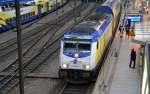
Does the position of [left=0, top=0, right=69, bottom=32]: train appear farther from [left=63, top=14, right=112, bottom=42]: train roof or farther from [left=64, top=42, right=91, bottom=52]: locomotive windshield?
[left=64, top=42, right=91, bottom=52]: locomotive windshield

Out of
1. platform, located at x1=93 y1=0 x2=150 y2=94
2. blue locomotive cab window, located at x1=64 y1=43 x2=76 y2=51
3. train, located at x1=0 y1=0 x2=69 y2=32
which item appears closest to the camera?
platform, located at x1=93 y1=0 x2=150 y2=94

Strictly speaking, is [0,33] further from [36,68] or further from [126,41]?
[36,68]

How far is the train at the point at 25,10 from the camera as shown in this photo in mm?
49062

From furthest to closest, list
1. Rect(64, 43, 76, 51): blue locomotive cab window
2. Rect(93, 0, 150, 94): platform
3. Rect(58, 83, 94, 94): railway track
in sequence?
Rect(64, 43, 76, 51): blue locomotive cab window, Rect(58, 83, 94, 94): railway track, Rect(93, 0, 150, 94): platform

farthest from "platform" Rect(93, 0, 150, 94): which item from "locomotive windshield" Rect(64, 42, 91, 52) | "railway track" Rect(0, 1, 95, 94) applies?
"railway track" Rect(0, 1, 95, 94)

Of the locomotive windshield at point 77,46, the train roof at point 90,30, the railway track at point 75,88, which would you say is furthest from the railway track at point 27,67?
the train roof at point 90,30

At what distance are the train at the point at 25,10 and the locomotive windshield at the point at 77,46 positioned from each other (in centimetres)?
2320

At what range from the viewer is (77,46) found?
86.6 feet

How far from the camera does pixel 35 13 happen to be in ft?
199

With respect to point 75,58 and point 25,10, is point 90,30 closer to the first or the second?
point 75,58

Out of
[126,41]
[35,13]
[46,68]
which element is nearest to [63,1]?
[35,13]

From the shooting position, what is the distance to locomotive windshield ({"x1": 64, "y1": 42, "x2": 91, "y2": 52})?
26203 mm

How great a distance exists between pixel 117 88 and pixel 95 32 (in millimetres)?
4654

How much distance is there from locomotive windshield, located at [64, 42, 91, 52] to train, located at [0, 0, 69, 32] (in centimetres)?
2320
